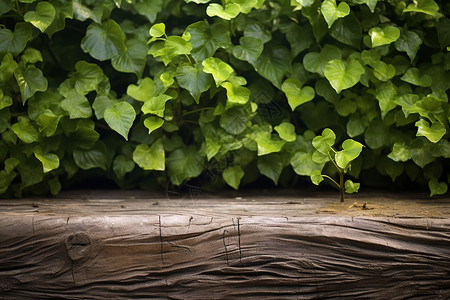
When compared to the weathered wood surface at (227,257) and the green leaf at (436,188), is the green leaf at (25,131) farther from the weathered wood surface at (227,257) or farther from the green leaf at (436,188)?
the green leaf at (436,188)

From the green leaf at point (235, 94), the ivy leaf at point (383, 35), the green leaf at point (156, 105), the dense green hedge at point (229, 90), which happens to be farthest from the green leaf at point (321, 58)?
the green leaf at point (156, 105)

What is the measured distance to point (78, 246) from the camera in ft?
4.51

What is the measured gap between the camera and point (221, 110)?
173 centimetres

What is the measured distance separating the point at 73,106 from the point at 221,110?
546mm

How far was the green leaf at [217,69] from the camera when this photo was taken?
157cm

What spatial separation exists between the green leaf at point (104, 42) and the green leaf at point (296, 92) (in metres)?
0.64

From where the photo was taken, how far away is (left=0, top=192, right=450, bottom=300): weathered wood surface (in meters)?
1.37

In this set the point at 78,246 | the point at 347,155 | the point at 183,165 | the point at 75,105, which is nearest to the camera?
the point at 78,246

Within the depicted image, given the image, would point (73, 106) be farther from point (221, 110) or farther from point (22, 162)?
point (221, 110)

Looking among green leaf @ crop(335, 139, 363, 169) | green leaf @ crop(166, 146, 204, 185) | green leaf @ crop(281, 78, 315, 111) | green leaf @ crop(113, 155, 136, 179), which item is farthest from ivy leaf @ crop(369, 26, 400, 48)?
green leaf @ crop(113, 155, 136, 179)

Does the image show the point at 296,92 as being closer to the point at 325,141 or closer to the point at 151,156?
the point at 325,141

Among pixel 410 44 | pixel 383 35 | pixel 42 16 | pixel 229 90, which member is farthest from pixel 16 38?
pixel 410 44

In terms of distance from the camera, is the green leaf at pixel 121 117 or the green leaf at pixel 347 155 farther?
the green leaf at pixel 121 117

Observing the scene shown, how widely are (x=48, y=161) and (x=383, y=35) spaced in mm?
1279
